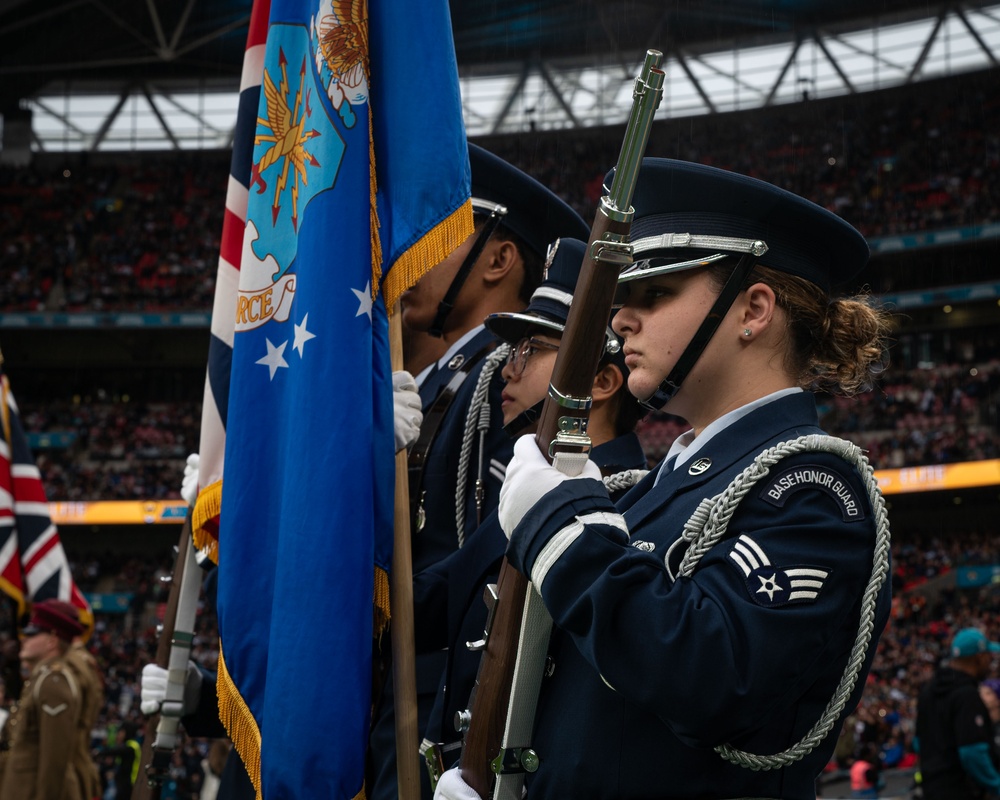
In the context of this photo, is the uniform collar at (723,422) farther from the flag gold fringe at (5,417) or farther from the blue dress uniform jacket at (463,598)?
the flag gold fringe at (5,417)

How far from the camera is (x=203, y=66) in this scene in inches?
1108

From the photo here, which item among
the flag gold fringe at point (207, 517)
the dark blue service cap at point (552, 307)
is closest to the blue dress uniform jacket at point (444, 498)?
the dark blue service cap at point (552, 307)

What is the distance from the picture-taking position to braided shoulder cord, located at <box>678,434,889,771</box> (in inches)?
66.0

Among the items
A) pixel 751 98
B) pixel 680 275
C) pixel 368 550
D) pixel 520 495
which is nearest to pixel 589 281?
pixel 680 275

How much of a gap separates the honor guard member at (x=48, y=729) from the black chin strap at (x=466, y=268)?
374cm

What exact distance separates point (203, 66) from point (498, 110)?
275 inches

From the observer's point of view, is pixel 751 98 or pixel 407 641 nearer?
pixel 407 641

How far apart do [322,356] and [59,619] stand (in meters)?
4.22

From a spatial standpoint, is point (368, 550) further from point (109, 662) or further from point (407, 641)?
point (109, 662)

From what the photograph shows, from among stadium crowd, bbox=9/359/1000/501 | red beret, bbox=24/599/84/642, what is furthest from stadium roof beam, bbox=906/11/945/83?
red beret, bbox=24/599/84/642

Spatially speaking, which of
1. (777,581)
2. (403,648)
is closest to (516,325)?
(403,648)

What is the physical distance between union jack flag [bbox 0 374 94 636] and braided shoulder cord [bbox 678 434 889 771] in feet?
17.7

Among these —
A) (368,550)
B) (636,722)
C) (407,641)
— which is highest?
(368,550)

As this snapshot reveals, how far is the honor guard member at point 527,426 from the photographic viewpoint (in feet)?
8.02
